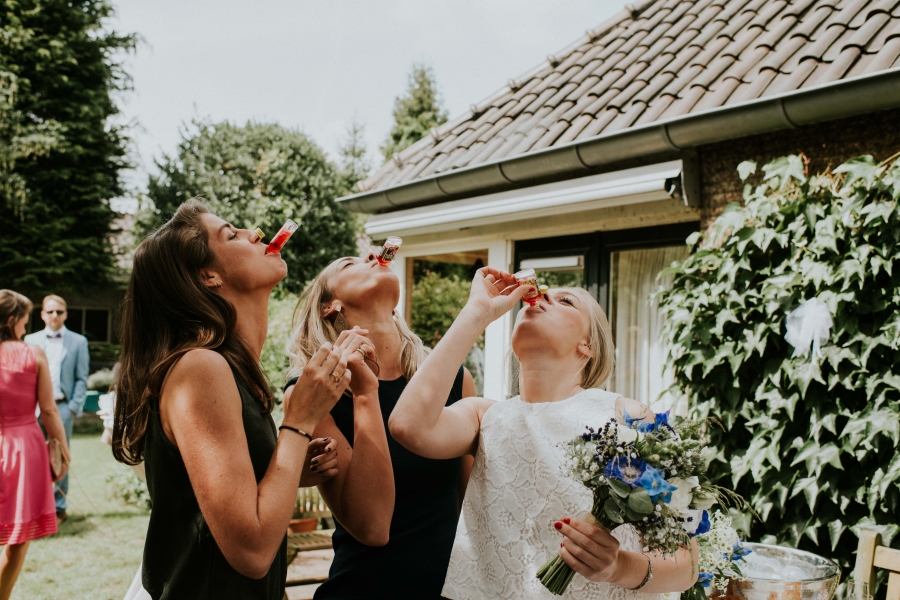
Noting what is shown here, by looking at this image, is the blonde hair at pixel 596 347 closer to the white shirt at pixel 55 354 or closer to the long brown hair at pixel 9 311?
the long brown hair at pixel 9 311

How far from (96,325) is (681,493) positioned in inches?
977

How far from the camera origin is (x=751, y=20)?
17.4ft

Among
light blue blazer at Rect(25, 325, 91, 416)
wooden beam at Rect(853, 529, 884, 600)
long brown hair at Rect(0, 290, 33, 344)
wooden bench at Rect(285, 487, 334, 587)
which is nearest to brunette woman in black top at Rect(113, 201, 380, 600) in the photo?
wooden beam at Rect(853, 529, 884, 600)

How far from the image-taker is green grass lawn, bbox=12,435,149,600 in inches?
207

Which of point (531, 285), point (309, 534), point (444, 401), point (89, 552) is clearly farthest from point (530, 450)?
point (89, 552)

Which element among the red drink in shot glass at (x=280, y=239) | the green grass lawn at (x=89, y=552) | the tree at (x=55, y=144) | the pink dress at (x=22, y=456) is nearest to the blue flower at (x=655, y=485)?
the red drink in shot glass at (x=280, y=239)

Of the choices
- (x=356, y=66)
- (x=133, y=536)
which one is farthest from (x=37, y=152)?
(x=356, y=66)

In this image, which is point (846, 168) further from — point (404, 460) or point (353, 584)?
point (353, 584)

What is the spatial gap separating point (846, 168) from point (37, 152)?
20.1 m

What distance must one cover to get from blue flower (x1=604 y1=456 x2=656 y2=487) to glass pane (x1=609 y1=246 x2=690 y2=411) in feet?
11.1

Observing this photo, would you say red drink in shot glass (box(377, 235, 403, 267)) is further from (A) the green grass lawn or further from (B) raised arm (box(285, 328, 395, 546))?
(A) the green grass lawn

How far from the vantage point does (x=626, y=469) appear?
1.49 metres

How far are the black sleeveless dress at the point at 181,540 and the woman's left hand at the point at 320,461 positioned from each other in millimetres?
223

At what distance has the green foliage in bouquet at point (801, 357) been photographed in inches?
130
